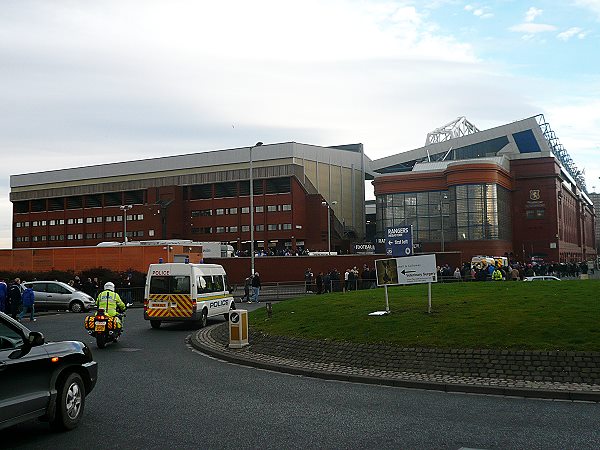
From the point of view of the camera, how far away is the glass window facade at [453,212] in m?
75.4

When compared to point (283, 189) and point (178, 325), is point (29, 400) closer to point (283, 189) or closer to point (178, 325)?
point (178, 325)

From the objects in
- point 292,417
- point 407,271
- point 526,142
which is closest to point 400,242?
point 407,271

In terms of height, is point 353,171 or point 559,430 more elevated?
point 353,171

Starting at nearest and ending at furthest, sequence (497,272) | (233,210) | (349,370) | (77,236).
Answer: (349,370), (497,272), (233,210), (77,236)

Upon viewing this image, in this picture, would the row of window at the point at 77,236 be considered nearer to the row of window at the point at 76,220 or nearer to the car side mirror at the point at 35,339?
the row of window at the point at 76,220

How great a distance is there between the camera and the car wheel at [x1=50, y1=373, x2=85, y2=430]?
8.32 metres

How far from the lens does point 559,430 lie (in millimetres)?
8352

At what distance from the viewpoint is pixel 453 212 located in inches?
3019

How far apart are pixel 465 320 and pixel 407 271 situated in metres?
2.19

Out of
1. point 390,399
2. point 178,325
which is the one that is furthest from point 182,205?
point 390,399

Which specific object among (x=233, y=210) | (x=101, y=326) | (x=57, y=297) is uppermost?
(x=233, y=210)

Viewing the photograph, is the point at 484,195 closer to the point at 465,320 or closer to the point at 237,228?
the point at 237,228

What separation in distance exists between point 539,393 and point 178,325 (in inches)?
668

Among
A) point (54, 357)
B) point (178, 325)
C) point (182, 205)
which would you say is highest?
point (182, 205)
